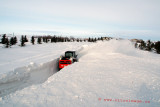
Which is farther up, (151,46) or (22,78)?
(151,46)

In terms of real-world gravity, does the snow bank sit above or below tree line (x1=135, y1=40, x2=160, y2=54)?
below

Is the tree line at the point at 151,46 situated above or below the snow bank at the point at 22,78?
above

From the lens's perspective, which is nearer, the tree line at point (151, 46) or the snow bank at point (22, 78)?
the snow bank at point (22, 78)

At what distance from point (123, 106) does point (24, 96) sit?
11.4 ft

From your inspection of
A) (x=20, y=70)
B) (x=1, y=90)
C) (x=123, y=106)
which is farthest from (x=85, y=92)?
(x=20, y=70)

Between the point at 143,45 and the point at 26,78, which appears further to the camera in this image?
Answer: the point at 143,45

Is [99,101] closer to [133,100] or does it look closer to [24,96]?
[133,100]

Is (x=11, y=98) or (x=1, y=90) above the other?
(x=11, y=98)

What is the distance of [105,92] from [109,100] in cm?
60

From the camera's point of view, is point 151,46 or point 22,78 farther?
point 151,46

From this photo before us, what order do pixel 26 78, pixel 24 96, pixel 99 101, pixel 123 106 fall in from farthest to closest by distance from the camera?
pixel 26 78 → pixel 24 96 → pixel 99 101 → pixel 123 106

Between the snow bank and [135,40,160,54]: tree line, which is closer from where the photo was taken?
the snow bank

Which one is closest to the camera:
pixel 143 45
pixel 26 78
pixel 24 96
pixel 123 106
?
pixel 123 106

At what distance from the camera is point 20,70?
8.16m
